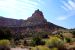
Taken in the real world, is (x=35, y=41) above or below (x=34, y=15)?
below

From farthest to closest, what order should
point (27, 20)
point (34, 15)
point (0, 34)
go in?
point (34, 15), point (27, 20), point (0, 34)

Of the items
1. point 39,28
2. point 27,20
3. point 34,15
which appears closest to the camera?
point 39,28

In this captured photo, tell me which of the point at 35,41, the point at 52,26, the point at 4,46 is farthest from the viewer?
the point at 52,26

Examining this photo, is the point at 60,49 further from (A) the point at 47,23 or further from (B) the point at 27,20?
(B) the point at 27,20

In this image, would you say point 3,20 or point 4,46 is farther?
point 3,20

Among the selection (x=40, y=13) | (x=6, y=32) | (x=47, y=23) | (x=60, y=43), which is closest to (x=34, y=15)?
(x=40, y=13)

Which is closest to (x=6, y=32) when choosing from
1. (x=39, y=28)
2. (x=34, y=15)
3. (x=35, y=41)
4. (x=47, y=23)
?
(x=35, y=41)

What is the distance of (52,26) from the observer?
96.1 metres

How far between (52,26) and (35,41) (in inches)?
2098

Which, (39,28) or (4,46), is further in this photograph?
(39,28)

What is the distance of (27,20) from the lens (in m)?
102

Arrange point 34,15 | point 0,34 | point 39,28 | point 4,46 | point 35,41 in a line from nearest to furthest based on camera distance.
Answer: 1. point 4,46
2. point 35,41
3. point 0,34
4. point 39,28
5. point 34,15

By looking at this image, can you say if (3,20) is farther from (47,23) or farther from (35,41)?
(35,41)

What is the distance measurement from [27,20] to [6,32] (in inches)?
2106
